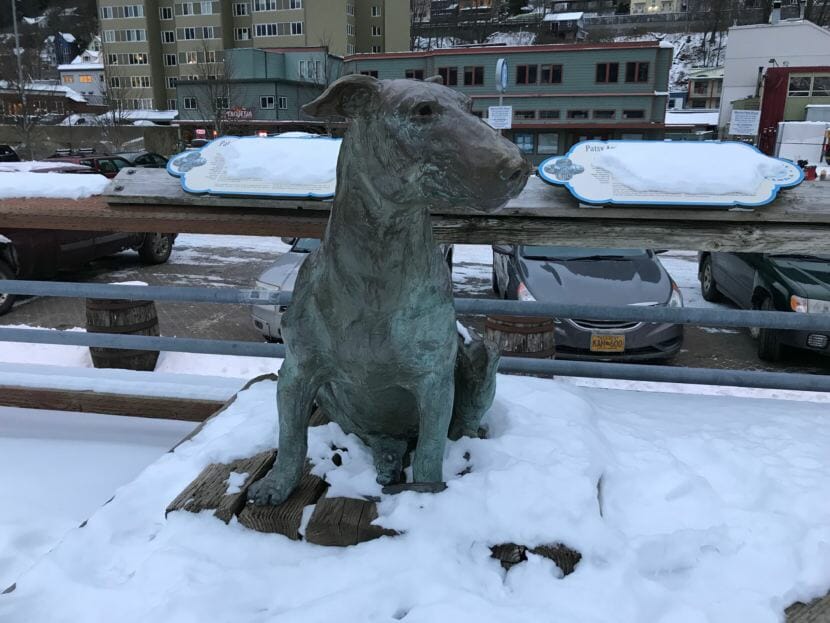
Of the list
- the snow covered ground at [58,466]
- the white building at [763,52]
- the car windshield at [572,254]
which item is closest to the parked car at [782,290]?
the car windshield at [572,254]

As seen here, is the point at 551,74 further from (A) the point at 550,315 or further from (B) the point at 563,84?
(A) the point at 550,315

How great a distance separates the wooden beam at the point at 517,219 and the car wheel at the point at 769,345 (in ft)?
15.6

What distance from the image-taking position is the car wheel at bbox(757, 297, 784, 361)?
7070mm

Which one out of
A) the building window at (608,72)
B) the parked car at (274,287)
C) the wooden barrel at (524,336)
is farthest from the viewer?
the building window at (608,72)

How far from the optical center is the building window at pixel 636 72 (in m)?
30.4

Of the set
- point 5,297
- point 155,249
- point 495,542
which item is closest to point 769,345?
point 495,542

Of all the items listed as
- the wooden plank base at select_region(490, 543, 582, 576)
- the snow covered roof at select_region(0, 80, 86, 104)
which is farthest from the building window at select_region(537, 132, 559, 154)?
the snow covered roof at select_region(0, 80, 86, 104)

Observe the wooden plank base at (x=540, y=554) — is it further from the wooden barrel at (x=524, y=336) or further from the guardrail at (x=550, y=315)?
the wooden barrel at (x=524, y=336)

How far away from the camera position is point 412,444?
241 centimetres

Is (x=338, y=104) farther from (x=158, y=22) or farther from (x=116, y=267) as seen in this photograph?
(x=158, y=22)

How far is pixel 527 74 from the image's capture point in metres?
32.2

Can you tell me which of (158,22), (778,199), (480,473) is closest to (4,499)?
(480,473)

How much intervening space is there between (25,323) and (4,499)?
633 centimetres

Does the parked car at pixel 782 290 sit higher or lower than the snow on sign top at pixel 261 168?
lower
